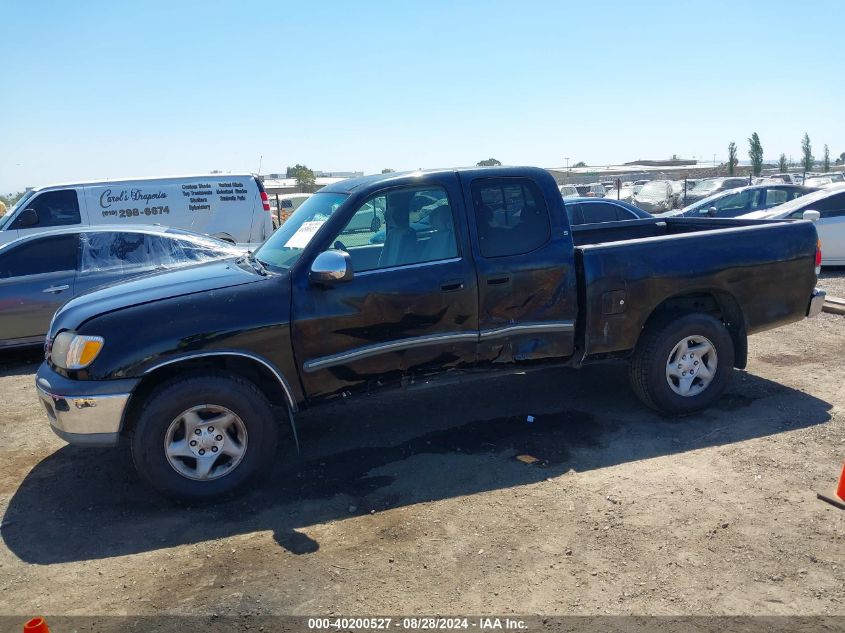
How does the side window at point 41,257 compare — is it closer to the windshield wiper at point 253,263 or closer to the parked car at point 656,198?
the windshield wiper at point 253,263

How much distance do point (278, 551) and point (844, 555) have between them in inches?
118

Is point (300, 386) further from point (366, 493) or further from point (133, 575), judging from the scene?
point (133, 575)

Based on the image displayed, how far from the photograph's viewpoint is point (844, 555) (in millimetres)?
3521

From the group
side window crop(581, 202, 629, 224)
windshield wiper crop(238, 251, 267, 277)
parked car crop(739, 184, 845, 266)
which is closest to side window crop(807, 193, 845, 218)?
parked car crop(739, 184, 845, 266)

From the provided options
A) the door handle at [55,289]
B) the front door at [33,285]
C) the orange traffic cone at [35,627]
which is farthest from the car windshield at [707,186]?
the orange traffic cone at [35,627]

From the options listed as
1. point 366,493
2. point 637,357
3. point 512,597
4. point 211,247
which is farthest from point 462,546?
point 211,247

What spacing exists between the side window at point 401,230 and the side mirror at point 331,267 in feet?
0.90

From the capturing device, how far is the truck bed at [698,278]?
516 cm

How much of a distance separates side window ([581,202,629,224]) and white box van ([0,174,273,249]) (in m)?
5.66

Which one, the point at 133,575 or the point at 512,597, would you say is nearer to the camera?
the point at 512,597

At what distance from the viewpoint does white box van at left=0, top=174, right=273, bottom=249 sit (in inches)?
403

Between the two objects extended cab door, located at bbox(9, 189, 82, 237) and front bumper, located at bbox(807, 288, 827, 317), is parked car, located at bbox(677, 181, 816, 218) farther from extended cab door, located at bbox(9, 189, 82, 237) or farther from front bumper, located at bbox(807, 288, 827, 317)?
extended cab door, located at bbox(9, 189, 82, 237)

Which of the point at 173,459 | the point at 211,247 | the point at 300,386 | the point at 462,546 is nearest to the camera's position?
the point at 462,546

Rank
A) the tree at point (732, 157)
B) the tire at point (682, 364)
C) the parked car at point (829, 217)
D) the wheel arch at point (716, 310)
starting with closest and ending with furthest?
the tire at point (682, 364), the wheel arch at point (716, 310), the parked car at point (829, 217), the tree at point (732, 157)
